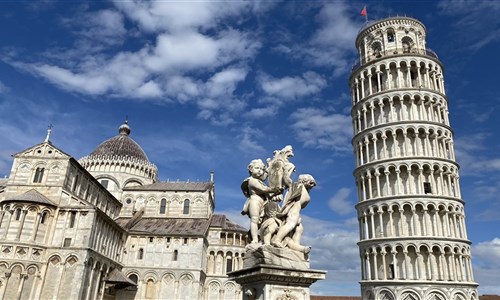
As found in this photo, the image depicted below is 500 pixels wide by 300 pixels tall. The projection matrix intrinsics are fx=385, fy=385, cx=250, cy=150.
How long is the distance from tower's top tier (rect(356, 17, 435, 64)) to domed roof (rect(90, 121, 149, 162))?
37.9m

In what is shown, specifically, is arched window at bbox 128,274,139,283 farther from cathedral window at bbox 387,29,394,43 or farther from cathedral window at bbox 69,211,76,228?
cathedral window at bbox 387,29,394,43

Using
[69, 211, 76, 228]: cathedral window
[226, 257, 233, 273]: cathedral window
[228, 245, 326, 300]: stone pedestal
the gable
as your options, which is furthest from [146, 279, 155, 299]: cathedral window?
[228, 245, 326, 300]: stone pedestal

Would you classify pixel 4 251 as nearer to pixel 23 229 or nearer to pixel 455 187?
pixel 23 229

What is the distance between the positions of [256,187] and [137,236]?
44.6 meters

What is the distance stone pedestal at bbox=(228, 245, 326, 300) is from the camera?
242 inches

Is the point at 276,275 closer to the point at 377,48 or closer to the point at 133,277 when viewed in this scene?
the point at 377,48

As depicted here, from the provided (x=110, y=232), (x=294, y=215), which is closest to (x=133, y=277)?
(x=110, y=232)

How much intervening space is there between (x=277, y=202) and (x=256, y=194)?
43 cm

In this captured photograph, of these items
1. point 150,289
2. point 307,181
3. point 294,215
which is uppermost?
point 150,289

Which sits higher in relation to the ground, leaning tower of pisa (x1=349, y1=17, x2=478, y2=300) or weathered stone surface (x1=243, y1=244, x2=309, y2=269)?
leaning tower of pisa (x1=349, y1=17, x2=478, y2=300)

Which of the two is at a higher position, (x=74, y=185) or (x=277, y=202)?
(x=74, y=185)

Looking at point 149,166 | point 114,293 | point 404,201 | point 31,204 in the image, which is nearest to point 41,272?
point 31,204

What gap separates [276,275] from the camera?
20.1 ft

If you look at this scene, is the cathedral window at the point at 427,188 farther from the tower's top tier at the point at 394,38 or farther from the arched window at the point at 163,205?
the arched window at the point at 163,205
